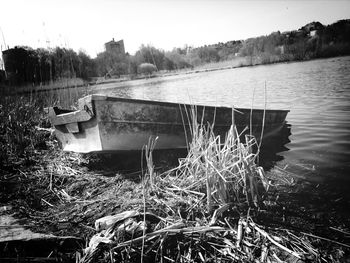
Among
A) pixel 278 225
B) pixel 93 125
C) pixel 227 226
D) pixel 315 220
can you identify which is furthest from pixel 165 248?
pixel 93 125

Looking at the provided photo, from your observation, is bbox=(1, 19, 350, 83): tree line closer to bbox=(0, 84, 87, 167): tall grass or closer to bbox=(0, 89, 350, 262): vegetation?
bbox=(0, 84, 87, 167): tall grass

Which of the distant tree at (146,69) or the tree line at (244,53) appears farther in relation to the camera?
the distant tree at (146,69)

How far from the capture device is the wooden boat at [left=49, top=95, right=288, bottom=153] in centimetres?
495

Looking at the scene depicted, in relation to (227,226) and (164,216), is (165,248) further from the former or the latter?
(227,226)

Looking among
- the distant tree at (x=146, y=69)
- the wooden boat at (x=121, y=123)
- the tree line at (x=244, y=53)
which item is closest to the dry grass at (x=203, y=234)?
the wooden boat at (x=121, y=123)

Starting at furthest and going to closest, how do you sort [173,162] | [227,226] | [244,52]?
[244,52], [173,162], [227,226]

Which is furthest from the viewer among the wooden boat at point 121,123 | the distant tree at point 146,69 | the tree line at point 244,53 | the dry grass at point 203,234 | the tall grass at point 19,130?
the distant tree at point 146,69

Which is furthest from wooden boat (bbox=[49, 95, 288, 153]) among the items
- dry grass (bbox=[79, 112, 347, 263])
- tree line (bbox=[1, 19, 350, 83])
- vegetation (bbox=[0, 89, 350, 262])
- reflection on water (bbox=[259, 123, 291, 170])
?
tree line (bbox=[1, 19, 350, 83])

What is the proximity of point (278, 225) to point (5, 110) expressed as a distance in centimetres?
790

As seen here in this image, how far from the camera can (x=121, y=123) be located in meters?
5.10

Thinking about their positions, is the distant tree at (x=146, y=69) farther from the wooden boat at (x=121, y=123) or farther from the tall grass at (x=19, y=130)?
the wooden boat at (x=121, y=123)

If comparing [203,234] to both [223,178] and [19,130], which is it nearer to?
[223,178]

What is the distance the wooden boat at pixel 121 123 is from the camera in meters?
4.95

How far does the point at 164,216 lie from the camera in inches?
118
